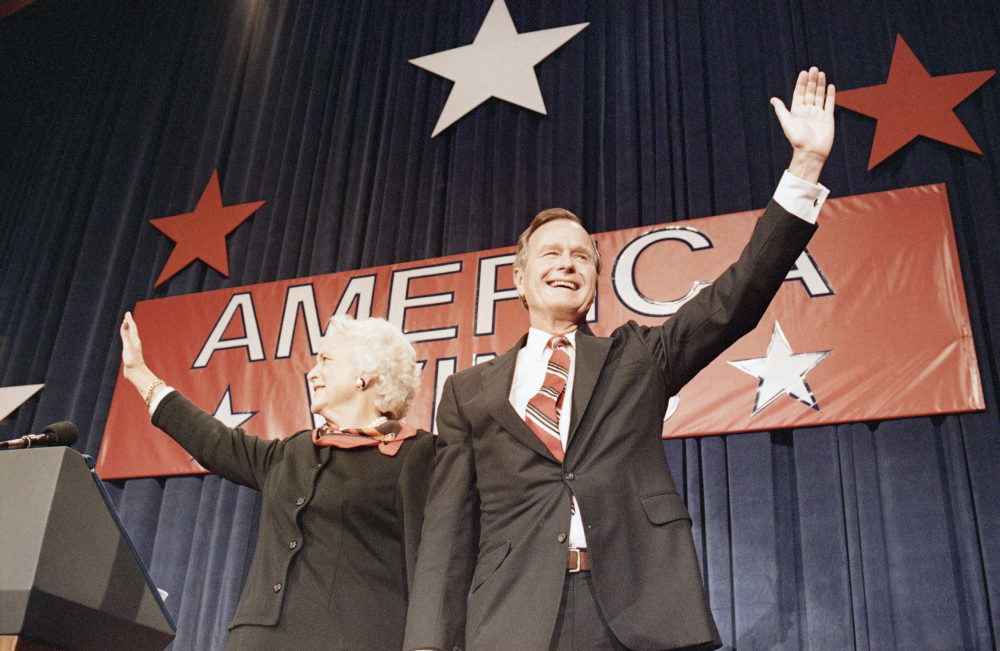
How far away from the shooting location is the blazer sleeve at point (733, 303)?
131 cm

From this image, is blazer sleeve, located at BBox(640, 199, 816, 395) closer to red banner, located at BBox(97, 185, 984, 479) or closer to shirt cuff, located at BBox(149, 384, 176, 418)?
shirt cuff, located at BBox(149, 384, 176, 418)

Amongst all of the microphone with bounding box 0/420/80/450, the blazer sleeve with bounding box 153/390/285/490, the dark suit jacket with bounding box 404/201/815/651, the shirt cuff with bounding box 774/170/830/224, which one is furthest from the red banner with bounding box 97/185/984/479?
the microphone with bounding box 0/420/80/450

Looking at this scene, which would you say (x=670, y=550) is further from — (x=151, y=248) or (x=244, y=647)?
(x=151, y=248)

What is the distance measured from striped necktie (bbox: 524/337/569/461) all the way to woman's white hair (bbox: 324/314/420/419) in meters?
0.64

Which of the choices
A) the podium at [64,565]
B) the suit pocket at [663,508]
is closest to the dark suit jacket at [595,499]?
the suit pocket at [663,508]

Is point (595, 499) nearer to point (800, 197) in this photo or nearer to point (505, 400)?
point (505, 400)

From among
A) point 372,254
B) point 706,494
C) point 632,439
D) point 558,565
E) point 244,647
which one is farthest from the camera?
point 372,254

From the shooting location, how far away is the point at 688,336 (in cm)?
144

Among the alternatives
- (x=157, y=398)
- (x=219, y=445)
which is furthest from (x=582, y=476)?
(x=157, y=398)

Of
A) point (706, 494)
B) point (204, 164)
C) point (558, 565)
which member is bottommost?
point (558, 565)

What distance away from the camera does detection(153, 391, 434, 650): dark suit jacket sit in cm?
166

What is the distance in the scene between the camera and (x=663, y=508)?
1314 millimetres

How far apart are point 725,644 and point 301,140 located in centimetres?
291

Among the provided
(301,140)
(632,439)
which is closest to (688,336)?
(632,439)
